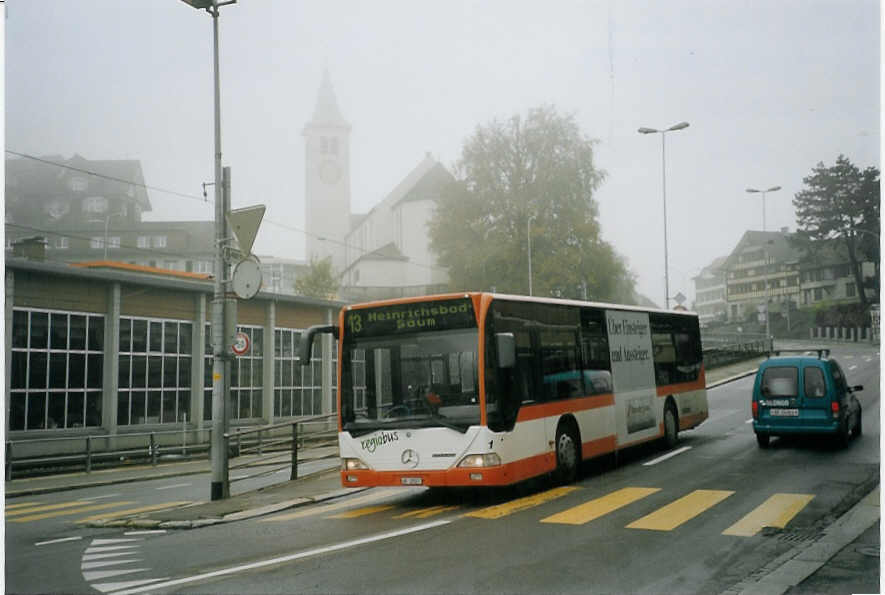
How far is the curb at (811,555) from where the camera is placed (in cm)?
714

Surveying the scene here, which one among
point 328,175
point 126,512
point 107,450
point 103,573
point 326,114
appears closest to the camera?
point 103,573

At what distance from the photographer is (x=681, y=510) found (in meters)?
10.8

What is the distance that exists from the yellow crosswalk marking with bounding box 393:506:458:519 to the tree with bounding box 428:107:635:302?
18.7m

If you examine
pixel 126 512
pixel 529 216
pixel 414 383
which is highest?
pixel 529 216

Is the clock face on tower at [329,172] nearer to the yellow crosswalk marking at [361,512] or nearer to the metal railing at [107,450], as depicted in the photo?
the metal railing at [107,450]

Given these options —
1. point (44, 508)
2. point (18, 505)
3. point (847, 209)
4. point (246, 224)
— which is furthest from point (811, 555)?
point (18, 505)

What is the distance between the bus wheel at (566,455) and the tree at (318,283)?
49146 mm

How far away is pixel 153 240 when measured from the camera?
3888 cm

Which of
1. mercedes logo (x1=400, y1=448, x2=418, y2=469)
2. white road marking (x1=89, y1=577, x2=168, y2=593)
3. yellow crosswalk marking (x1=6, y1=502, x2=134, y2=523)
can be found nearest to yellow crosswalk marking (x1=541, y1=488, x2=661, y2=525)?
mercedes logo (x1=400, y1=448, x2=418, y2=469)

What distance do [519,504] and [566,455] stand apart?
2.07m

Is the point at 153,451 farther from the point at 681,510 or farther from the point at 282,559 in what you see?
the point at 681,510

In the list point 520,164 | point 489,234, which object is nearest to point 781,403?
point 489,234

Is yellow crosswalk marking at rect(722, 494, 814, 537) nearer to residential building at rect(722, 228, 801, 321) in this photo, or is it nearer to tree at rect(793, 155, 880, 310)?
tree at rect(793, 155, 880, 310)

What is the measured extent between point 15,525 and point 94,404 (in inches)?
588
